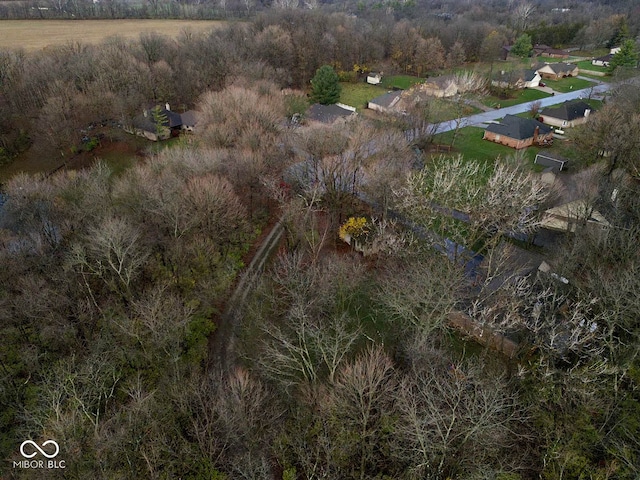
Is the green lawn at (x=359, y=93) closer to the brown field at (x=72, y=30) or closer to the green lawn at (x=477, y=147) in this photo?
the green lawn at (x=477, y=147)

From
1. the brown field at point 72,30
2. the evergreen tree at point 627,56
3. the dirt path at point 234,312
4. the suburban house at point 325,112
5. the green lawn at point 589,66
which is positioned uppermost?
the brown field at point 72,30

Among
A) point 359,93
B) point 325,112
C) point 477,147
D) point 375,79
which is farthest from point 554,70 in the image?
point 325,112

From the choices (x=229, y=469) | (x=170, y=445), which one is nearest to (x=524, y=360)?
(x=229, y=469)

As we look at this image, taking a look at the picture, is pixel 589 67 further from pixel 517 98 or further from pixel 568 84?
pixel 517 98

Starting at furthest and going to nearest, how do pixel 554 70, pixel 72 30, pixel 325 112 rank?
1. pixel 554 70
2. pixel 72 30
3. pixel 325 112

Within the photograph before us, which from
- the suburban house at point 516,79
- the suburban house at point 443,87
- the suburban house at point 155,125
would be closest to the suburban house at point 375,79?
the suburban house at point 443,87

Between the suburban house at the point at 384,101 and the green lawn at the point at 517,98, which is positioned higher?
the suburban house at the point at 384,101
